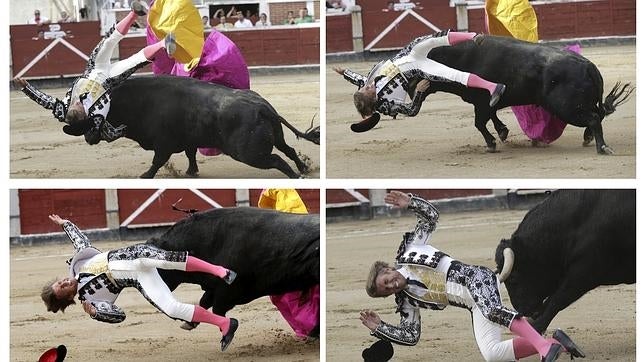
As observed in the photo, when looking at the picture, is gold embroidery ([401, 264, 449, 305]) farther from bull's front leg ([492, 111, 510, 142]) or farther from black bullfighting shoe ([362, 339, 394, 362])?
bull's front leg ([492, 111, 510, 142])

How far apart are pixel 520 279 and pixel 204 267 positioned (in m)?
1.33

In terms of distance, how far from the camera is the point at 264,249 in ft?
21.3

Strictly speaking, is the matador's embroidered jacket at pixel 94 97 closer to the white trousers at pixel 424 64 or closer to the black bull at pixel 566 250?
the white trousers at pixel 424 64

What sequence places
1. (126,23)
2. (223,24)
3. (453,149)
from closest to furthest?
(126,23) < (453,149) < (223,24)

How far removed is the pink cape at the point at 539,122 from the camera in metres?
7.36

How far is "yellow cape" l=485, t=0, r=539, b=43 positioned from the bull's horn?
1244mm

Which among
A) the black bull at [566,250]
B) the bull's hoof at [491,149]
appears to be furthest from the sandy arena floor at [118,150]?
the black bull at [566,250]

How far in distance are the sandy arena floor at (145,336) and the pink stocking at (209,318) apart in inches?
11.6

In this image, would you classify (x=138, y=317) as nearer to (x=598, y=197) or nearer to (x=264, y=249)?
(x=264, y=249)

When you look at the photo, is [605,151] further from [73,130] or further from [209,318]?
[73,130]

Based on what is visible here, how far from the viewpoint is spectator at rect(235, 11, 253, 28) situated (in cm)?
1096

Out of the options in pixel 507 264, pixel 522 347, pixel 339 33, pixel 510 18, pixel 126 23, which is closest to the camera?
pixel 522 347

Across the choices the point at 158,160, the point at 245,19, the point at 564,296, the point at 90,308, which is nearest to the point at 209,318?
the point at 90,308

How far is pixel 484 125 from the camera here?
7.51m
